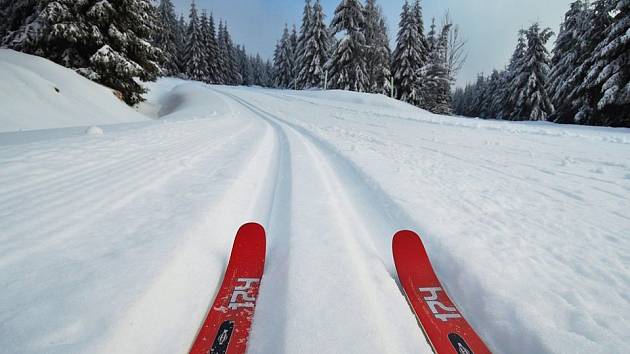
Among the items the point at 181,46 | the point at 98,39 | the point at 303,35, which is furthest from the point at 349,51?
the point at 181,46

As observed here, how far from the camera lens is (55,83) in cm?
728

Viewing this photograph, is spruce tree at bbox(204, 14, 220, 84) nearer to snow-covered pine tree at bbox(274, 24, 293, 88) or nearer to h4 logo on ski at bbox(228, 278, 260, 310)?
snow-covered pine tree at bbox(274, 24, 293, 88)

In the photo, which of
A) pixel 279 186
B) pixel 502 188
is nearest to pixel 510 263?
pixel 502 188

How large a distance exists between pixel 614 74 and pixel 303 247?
53.3 ft

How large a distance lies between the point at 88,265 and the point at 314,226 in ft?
4.28

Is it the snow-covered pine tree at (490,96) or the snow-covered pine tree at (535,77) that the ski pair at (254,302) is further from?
the snow-covered pine tree at (490,96)

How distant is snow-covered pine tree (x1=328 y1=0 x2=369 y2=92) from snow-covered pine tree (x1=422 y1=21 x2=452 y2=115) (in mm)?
5904

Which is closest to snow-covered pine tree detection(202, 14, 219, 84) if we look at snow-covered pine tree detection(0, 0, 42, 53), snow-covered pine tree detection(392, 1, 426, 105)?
snow-covered pine tree detection(392, 1, 426, 105)

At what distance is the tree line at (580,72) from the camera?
11.6 meters

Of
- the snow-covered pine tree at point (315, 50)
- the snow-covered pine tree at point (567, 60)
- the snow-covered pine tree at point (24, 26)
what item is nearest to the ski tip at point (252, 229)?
the snow-covered pine tree at point (24, 26)

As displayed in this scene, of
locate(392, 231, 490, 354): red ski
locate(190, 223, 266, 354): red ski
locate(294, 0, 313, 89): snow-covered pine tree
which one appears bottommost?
locate(190, 223, 266, 354): red ski

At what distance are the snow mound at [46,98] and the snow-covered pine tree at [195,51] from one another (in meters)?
35.0

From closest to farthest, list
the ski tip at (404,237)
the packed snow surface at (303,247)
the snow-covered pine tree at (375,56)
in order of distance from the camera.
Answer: the packed snow surface at (303,247)
the ski tip at (404,237)
the snow-covered pine tree at (375,56)

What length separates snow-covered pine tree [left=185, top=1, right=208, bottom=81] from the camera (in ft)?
130
